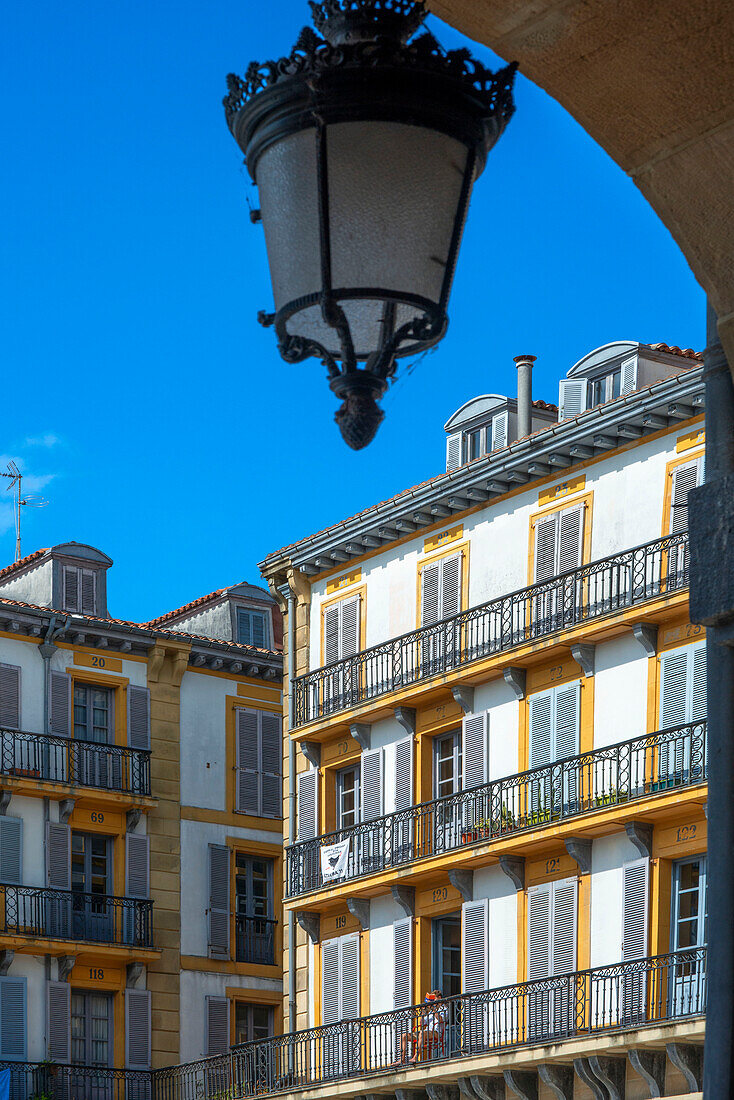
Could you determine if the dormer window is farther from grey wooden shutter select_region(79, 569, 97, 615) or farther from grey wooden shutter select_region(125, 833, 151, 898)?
grey wooden shutter select_region(125, 833, 151, 898)

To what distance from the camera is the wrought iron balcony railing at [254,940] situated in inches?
1634

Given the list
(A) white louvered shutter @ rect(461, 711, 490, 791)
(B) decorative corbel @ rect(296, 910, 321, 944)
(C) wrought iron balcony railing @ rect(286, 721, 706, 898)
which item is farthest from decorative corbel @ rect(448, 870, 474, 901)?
(B) decorative corbel @ rect(296, 910, 321, 944)

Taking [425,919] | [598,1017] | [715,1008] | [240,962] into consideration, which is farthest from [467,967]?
[715,1008]

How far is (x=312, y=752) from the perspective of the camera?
37094 millimetres

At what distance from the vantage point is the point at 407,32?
14.4ft

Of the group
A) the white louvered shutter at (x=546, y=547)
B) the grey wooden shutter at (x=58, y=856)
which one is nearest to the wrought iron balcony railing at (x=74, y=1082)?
the grey wooden shutter at (x=58, y=856)

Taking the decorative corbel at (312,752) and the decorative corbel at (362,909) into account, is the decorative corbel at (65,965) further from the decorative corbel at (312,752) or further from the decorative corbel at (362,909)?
the decorative corbel at (362,909)

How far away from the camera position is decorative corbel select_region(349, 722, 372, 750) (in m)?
35.7

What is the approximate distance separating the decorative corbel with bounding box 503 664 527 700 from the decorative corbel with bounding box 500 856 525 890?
2651 millimetres

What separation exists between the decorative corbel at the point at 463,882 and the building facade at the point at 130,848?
9.65m

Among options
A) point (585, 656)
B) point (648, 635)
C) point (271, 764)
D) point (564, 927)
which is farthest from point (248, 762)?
point (648, 635)

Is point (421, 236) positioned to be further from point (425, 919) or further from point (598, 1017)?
point (425, 919)

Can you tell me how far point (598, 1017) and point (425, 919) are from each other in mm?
5002

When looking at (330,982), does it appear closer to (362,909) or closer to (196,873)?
(362,909)
